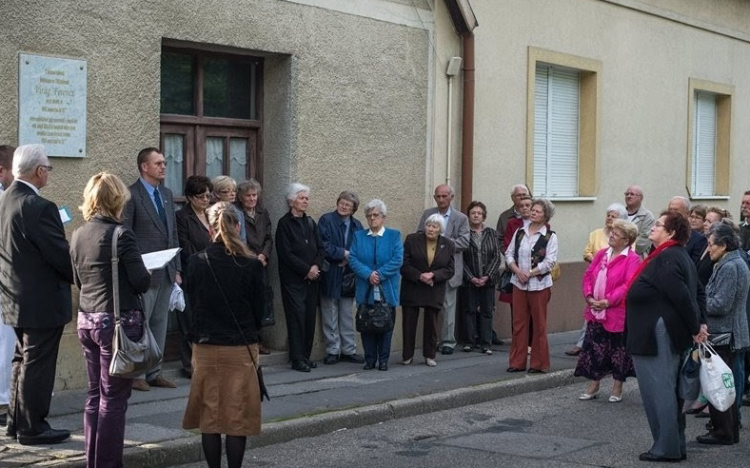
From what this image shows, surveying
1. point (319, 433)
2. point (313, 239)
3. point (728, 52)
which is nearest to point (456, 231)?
point (313, 239)

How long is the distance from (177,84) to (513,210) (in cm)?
454

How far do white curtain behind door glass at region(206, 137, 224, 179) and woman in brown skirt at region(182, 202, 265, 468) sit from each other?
4.64 m

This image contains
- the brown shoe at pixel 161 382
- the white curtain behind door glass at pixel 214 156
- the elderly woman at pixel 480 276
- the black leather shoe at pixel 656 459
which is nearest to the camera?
the black leather shoe at pixel 656 459

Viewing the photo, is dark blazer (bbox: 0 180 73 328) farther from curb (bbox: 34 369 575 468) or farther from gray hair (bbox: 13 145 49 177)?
curb (bbox: 34 369 575 468)

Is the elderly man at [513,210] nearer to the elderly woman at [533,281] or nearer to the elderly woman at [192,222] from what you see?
the elderly woman at [533,281]

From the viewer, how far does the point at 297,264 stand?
11.5m

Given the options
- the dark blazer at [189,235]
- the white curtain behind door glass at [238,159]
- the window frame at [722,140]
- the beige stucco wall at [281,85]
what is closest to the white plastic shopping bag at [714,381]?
the dark blazer at [189,235]

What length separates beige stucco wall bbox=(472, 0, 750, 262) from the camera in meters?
14.6

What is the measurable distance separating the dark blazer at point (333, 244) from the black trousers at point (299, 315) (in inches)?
10.7

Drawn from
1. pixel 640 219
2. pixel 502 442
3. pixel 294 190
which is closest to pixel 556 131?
pixel 640 219

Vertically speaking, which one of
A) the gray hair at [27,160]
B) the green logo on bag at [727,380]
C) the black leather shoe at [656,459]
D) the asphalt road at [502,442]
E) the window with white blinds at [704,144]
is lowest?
the asphalt road at [502,442]

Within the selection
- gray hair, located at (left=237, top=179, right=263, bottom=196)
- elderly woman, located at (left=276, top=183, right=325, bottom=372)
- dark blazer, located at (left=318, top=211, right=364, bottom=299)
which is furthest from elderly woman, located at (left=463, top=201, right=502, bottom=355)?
gray hair, located at (left=237, top=179, right=263, bottom=196)

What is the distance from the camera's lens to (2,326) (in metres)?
8.42

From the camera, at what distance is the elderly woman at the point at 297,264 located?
11.6 m
